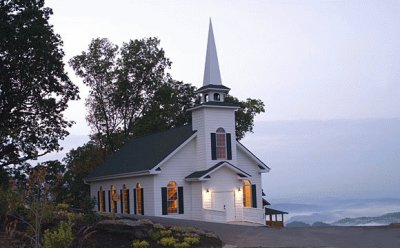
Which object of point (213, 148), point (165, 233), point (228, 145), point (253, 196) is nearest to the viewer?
point (165, 233)

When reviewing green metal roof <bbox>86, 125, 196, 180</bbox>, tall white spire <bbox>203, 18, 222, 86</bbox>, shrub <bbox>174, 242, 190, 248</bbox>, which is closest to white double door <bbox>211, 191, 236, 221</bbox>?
green metal roof <bbox>86, 125, 196, 180</bbox>

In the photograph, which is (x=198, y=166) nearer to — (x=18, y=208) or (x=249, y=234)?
(x=249, y=234)

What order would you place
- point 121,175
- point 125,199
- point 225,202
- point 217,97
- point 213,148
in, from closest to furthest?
1. point 225,202
2. point 213,148
3. point 217,97
4. point 121,175
5. point 125,199

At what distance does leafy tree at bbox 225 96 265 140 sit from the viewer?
165ft

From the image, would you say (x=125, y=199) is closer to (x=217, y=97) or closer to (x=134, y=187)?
(x=134, y=187)

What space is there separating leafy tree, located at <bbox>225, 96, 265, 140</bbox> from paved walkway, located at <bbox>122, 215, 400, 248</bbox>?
2699 cm

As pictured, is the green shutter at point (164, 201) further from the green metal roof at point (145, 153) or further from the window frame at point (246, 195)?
the window frame at point (246, 195)

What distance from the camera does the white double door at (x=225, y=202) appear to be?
34.6 metres

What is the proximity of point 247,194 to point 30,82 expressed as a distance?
15.9 metres

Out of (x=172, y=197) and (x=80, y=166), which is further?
(x=80, y=166)

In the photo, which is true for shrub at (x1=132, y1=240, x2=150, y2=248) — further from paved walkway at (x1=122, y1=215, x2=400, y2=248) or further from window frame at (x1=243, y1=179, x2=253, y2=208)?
window frame at (x1=243, y1=179, x2=253, y2=208)

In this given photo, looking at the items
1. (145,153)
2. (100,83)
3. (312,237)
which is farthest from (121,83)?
(312,237)

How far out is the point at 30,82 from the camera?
1499 inches

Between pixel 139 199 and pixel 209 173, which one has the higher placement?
pixel 209 173
